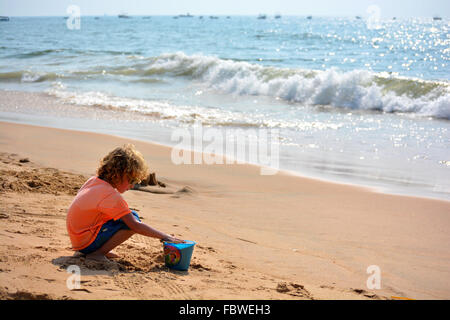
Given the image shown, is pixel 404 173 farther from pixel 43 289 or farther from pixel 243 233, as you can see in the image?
pixel 43 289

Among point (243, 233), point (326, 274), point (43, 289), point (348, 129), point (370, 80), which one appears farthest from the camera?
point (370, 80)

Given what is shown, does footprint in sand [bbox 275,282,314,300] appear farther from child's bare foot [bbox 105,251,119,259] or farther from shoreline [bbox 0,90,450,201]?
shoreline [bbox 0,90,450,201]

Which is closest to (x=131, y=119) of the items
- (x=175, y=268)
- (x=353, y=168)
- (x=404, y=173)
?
(x=353, y=168)

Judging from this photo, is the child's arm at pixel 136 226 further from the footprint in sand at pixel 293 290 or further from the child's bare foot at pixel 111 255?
the footprint in sand at pixel 293 290

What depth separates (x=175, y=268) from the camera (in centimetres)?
351

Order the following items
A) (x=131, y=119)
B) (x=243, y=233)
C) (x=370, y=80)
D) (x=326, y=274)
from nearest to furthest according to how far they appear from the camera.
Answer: (x=326, y=274), (x=243, y=233), (x=131, y=119), (x=370, y=80)

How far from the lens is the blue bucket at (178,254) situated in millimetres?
3449

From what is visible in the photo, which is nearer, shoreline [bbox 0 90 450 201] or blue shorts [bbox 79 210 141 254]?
blue shorts [bbox 79 210 141 254]

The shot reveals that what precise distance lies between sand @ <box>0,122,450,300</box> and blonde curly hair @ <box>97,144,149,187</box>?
23.8 inches

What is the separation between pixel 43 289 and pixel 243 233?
2.29 m

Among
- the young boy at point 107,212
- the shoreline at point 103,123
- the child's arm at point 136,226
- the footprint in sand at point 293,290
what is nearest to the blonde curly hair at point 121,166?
the young boy at point 107,212

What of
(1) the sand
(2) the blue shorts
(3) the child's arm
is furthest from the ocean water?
(2) the blue shorts

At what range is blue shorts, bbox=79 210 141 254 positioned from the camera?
11.6ft

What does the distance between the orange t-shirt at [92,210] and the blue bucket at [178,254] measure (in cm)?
40
